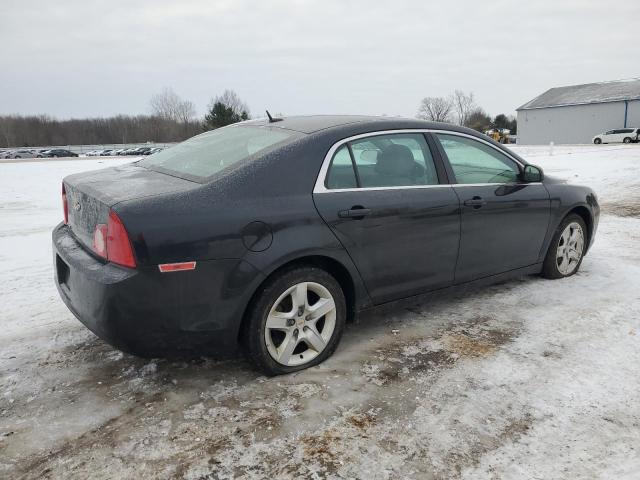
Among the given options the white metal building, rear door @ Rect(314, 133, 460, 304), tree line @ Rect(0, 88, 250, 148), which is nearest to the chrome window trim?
rear door @ Rect(314, 133, 460, 304)

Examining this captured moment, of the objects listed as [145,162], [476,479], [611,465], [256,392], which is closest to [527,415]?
[611,465]

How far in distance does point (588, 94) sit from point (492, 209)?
57958 millimetres

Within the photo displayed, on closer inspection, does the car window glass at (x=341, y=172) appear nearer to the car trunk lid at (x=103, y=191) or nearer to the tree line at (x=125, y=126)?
the car trunk lid at (x=103, y=191)

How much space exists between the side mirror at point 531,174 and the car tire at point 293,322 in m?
2.12

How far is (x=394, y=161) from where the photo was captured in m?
3.51

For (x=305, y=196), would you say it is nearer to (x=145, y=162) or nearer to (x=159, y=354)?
(x=159, y=354)

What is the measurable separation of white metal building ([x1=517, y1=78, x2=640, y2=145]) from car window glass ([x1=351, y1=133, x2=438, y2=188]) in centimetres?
5373

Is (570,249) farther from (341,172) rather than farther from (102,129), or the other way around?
(102,129)

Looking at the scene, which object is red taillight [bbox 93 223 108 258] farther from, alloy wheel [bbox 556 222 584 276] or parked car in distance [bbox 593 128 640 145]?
parked car in distance [bbox 593 128 640 145]

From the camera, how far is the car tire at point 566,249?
4.62 meters

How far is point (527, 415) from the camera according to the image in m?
2.63

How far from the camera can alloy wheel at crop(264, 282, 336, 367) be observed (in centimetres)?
294

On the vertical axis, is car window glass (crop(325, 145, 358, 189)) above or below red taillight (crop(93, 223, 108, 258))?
above

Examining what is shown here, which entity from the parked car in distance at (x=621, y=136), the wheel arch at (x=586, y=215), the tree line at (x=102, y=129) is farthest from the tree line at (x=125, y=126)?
the wheel arch at (x=586, y=215)
